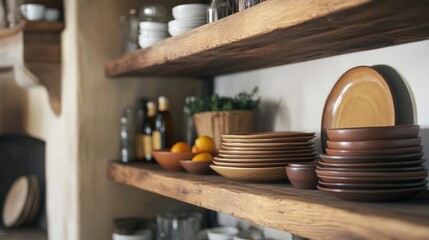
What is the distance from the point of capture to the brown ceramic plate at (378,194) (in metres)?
0.93

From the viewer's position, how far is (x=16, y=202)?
297 cm

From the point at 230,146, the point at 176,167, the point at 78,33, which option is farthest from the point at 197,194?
the point at 78,33

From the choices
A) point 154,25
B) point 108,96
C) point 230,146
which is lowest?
point 230,146

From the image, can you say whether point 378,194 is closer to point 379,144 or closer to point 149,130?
point 379,144

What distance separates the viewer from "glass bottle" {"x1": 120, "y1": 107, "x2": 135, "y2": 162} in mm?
2059

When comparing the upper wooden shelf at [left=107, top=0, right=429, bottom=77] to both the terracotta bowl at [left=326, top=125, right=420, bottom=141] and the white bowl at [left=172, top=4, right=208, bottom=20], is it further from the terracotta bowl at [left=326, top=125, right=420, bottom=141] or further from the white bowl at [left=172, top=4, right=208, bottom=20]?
the terracotta bowl at [left=326, top=125, right=420, bottom=141]

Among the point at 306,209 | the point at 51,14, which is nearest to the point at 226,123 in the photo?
the point at 306,209

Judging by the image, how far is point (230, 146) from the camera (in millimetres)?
1312

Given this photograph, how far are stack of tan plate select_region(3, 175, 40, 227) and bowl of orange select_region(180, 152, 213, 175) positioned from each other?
1604 millimetres

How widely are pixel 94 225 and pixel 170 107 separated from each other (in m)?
0.54

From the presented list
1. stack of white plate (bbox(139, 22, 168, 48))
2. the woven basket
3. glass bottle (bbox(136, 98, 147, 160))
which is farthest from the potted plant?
glass bottle (bbox(136, 98, 147, 160))

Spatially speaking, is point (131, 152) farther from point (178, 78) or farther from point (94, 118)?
point (178, 78)

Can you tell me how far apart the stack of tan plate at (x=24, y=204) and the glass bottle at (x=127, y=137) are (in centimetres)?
104

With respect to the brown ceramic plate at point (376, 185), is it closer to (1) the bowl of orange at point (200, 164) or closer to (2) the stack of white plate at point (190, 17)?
(1) the bowl of orange at point (200, 164)
